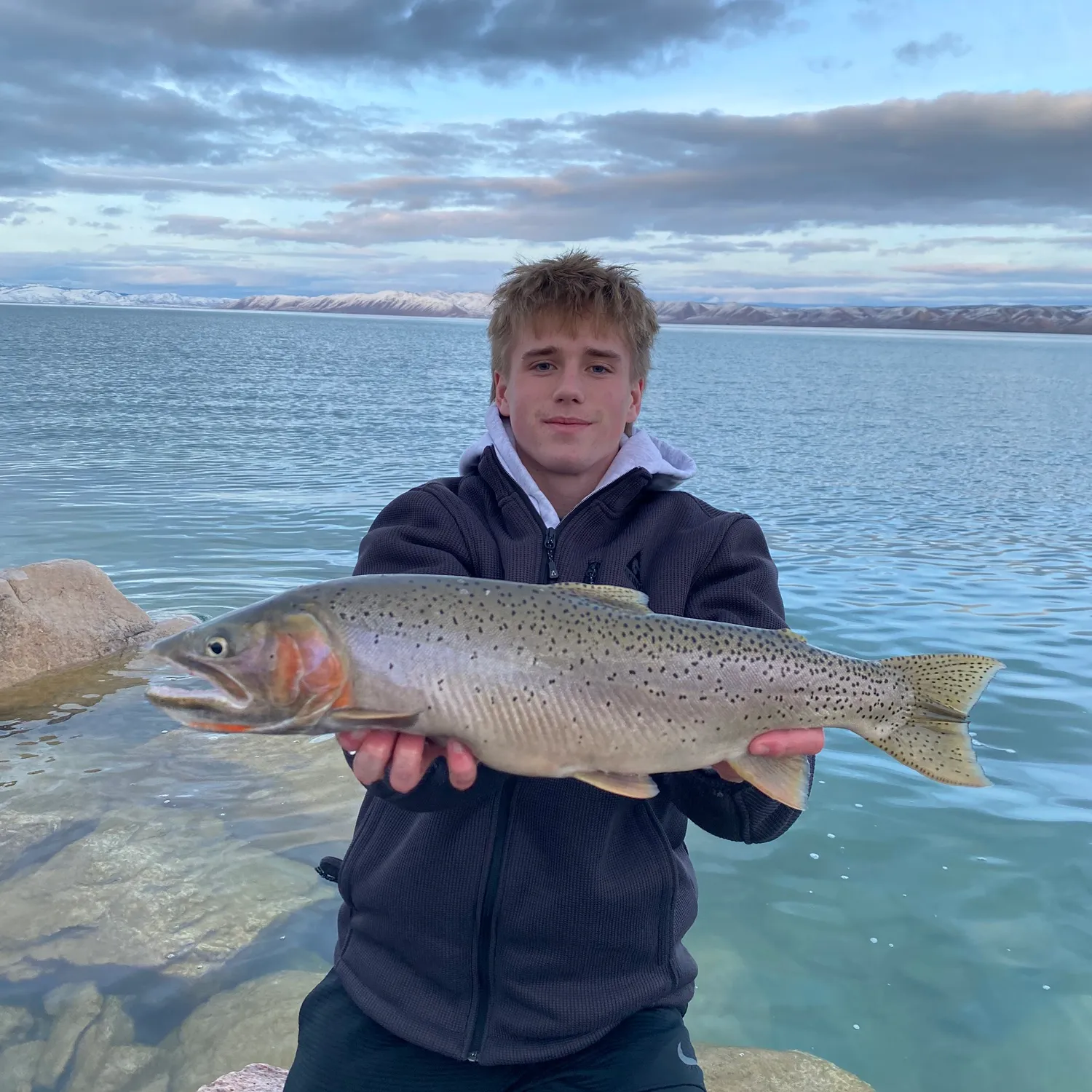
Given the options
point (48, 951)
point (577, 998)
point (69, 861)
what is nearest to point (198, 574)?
point (69, 861)

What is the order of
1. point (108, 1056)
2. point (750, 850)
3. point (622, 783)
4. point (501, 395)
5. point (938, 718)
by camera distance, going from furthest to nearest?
1. point (750, 850)
2. point (108, 1056)
3. point (501, 395)
4. point (938, 718)
5. point (622, 783)

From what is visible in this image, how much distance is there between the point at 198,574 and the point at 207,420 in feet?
82.5

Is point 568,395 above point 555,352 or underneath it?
underneath

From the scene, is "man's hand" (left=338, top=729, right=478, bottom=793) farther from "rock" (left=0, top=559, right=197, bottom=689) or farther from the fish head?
"rock" (left=0, top=559, right=197, bottom=689)

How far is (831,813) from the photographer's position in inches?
303

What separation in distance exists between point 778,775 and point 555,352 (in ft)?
6.51

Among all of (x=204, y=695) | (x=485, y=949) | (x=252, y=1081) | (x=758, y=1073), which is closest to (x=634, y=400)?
(x=204, y=695)

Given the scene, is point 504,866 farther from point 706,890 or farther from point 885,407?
point 885,407

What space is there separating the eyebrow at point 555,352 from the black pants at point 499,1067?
263 cm

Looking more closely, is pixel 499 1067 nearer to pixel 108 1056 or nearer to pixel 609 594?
pixel 609 594

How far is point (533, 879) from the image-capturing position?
355 centimetres

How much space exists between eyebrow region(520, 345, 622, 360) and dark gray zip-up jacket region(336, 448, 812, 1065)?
0.81 metres

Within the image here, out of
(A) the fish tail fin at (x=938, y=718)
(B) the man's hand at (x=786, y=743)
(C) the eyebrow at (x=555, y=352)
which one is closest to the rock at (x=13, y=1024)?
(B) the man's hand at (x=786, y=743)

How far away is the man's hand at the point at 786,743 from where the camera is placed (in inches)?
142
